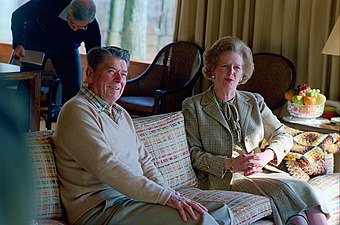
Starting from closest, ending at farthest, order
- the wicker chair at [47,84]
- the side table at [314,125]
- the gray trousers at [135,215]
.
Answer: the gray trousers at [135,215], the side table at [314,125], the wicker chair at [47,84]

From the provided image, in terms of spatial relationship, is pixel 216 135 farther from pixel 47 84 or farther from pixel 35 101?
pixel 47 84

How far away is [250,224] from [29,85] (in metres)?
2.49

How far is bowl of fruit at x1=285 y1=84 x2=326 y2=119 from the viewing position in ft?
11.9

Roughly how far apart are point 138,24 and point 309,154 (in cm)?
327

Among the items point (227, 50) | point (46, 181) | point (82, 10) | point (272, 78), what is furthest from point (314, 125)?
point (82, 10)

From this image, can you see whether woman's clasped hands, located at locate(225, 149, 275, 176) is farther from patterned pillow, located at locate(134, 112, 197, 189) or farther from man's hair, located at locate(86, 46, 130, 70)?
man's hair, located at locate(86, 46, 130, 70)

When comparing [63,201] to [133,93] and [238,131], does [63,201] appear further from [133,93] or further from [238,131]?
[133,93]

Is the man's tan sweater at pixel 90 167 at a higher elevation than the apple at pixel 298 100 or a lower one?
lower

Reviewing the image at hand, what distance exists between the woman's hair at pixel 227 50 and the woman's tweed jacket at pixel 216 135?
13cm

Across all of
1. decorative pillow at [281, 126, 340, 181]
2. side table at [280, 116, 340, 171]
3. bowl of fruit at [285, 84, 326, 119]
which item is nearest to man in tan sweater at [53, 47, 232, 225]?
decorative pillow at [281, 126, 340, 181]

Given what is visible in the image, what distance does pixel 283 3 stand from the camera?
4.40 m

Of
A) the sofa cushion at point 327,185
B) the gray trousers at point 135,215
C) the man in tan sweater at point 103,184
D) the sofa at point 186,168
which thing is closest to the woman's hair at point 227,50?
the sofa at point 186,168

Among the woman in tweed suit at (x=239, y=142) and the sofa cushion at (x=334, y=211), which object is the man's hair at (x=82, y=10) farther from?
the sofa cushion at (x=334, y=211)

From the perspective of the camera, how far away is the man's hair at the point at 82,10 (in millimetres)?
5027
